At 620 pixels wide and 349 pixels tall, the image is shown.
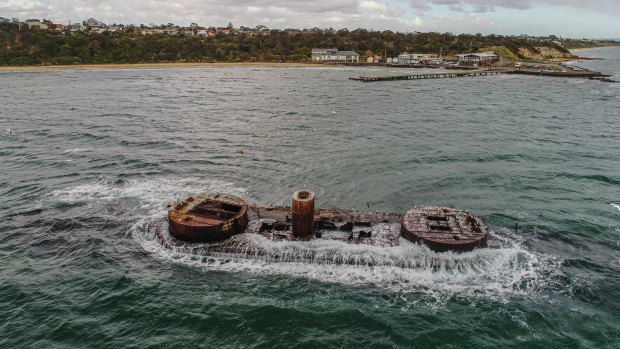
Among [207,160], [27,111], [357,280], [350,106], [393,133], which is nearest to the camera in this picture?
[357,280]

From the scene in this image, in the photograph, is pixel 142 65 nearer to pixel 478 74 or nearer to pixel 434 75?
pixel 434 75

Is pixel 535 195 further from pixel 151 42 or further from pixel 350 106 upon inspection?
pixel 151 42

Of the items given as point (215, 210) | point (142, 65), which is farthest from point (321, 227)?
point (142, 65)

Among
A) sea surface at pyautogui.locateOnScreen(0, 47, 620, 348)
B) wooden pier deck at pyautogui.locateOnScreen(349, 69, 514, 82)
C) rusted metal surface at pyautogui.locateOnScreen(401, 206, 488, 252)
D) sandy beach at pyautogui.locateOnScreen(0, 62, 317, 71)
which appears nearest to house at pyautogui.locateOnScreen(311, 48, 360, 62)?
sandy beach at pyautogui.locateOnScreen(0, 62, 317, 71)

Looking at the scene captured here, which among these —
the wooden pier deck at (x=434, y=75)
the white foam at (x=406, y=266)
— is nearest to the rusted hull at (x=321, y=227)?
the white foam at (x=406, y=266)

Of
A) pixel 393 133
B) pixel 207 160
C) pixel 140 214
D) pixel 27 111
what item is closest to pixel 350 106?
pixel 393 133

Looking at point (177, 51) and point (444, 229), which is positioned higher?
point (177, 51)

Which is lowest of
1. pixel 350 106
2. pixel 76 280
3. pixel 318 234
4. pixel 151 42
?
pixel 76 280

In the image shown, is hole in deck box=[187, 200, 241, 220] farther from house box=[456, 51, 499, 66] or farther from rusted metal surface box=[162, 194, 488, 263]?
house box=[456, 51, 499, 66]
